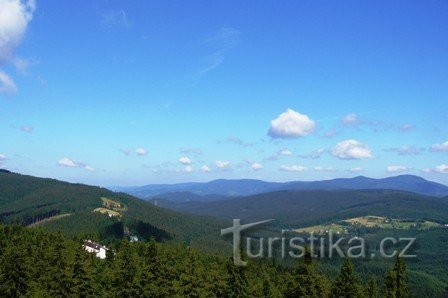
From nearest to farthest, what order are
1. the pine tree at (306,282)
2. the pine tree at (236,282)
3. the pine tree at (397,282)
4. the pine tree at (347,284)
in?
the pine tree at (306,282) < the pine tree at (347,284) < the pine tree at (236,282) < the pine tree at (397,282)

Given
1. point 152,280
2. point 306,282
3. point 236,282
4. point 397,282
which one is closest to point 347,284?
point 306,282

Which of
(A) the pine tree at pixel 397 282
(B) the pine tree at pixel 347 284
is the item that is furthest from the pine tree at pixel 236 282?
(A) the pine tree at pixel 397 282

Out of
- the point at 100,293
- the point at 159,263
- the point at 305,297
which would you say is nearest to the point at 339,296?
the point at 305,297

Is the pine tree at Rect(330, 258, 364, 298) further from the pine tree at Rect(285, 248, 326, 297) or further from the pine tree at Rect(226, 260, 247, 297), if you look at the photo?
the pine tree at Rect(226, 260, 247, 297)

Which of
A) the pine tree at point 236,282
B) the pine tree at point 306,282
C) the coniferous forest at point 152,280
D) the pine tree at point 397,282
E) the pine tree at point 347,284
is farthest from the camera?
the pine tree at point 397,282

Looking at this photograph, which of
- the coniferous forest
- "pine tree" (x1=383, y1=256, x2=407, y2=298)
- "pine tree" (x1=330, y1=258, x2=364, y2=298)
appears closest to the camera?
the coniferous forest

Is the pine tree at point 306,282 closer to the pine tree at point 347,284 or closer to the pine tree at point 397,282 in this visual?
the pine tree at point 347,284

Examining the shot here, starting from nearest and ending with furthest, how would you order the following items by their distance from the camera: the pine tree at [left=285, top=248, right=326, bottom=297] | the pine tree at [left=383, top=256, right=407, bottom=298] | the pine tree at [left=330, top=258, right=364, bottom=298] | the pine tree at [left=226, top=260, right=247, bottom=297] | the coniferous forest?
1. the pine tree at [left=285, top=248, right=326, bottom=297]
2. the coniferous forest
3. the pine tree at [left=330, top=258, right=364, bottom=298]
4. the pine tree at [left=226, top=260, right=247, bottom=297]
5. the pine tree at [left=383, top=256, right=407, bottom=298]

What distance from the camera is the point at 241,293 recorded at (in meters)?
57.8

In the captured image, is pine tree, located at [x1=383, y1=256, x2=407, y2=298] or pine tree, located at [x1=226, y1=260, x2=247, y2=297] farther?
pine tree, located at [x1=383, y1=256, x2=407, y2=298]

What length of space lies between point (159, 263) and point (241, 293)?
13175 millimetres

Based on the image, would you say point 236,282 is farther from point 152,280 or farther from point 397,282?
point 397,282

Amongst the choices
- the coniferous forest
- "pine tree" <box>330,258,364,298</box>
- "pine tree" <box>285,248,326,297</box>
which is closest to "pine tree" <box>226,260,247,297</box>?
the coniferous forest

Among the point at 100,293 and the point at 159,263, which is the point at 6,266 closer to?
the point at 100,293
